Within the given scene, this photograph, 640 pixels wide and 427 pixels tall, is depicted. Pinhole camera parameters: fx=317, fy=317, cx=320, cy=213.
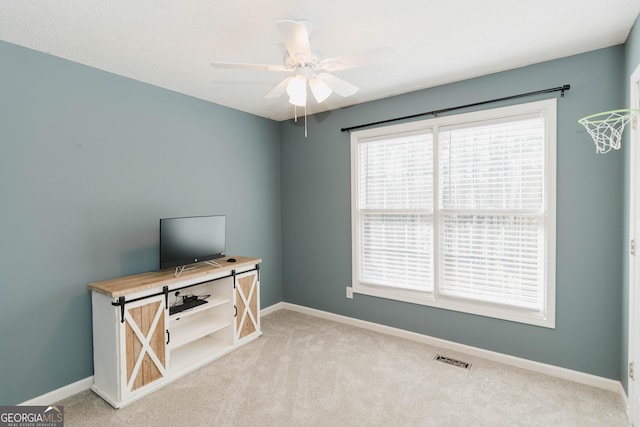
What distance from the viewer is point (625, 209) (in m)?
2.28

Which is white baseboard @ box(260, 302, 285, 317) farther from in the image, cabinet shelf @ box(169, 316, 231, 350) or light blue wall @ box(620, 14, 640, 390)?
light blue wall @ box(620, 14, 640, 390)

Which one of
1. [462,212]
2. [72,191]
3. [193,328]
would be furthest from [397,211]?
[72,191]

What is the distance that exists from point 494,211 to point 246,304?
2564mm

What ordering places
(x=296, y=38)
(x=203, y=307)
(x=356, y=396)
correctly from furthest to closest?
(x=203, y=307) → (x=356, y=396) → (x=296, y=38)

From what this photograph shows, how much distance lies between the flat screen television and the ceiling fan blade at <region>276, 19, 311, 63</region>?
70.9 inches

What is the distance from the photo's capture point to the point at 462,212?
3.02 meters

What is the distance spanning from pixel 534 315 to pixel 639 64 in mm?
1936

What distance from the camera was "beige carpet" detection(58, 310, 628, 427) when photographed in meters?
2.14

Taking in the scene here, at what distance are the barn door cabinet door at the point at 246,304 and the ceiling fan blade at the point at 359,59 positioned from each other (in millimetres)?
2209

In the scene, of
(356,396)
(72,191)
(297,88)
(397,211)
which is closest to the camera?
(297,88)

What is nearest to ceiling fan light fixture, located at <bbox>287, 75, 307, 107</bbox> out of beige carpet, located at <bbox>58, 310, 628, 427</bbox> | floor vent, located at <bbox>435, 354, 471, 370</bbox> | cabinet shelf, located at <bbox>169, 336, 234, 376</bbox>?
beige carpet, located at <bbox>58, 310, 628, 427</bbox>

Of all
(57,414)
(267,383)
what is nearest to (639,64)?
(267,383)

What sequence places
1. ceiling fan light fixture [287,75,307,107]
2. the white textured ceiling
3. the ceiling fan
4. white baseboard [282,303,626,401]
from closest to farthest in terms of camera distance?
the ceiling fan
the white textured ceiling
ceiling fan light fixture [287,75,307,107]
white baseboard [282,303,626,401]

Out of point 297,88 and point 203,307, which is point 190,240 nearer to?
point 203,307
